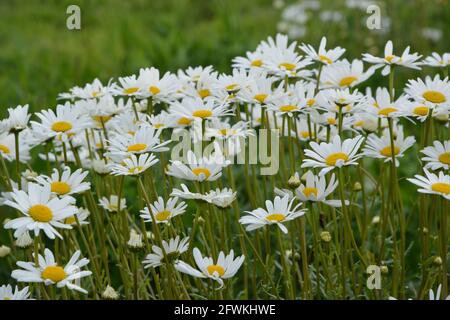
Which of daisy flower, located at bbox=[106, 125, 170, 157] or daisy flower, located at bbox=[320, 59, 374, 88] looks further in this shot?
daisy flower, located at bbox=[320, 59, 374, 88]

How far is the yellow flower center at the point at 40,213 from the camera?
1.18m

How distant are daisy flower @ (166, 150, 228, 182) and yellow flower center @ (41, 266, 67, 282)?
260 mm

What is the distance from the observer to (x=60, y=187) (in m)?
1.31

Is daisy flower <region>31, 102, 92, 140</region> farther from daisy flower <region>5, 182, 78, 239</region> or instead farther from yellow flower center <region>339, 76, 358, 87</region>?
yellow flower center <region>339, 76, 358, 87</region>

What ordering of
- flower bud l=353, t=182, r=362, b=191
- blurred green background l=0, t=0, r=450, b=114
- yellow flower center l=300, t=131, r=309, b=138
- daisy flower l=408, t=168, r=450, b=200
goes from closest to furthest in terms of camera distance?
daisy flower l=408, t=168, r=450, b=200 < flower bud l=353, t=182, r=362, b=191 < yellow flower center l=300, t=131, r=309, b=138 < blurred green background l=0, t=0, r=450, b=114

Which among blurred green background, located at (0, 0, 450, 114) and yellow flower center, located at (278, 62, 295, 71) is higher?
blurred green background, located at (0, 0, 450, 114)

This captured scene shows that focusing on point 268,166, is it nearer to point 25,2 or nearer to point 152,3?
point 152,3

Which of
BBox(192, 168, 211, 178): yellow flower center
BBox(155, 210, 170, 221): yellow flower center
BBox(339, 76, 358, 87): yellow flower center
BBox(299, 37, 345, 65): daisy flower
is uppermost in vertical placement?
BBox(299, 37, 345, 65): daisy flower

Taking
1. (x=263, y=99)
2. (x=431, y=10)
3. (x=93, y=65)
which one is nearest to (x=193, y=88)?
(x=263, y=99)

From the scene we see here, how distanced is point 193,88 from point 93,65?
1987 millimetres

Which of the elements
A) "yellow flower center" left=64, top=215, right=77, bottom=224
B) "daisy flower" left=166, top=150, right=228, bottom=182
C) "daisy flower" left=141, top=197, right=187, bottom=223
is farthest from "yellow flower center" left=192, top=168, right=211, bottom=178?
"yellow flower center" left=64, top=215, right=77, bottom=224

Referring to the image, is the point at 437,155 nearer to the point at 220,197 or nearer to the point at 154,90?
the point at 220,197

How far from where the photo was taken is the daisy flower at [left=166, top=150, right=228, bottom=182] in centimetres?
127
